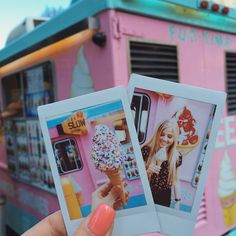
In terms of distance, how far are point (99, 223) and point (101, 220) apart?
1 cm

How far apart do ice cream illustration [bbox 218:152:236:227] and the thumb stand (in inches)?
81.6

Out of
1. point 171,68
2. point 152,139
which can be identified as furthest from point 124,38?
point 152,139

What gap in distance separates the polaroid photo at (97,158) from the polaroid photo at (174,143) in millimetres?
49

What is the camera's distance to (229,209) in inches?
117

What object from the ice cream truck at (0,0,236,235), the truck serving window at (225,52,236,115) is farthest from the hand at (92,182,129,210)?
the truck serving window at (225,52,236,115)

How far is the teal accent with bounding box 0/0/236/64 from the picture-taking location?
7.38 ft

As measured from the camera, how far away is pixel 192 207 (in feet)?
3.66

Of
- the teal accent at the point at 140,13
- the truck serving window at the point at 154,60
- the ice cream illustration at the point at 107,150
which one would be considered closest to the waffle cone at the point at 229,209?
the truck serving window at the point at 154,60

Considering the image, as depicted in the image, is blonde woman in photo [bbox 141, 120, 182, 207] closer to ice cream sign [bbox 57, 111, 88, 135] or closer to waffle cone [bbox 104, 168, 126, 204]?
waffle cone [bbox 104, 168, 126, 204]

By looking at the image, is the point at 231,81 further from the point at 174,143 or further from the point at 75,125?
the point at 75,125

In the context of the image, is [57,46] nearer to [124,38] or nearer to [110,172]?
[124,38]

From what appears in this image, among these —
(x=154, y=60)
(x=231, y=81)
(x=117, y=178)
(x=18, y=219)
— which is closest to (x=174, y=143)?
(x=117, y=178)

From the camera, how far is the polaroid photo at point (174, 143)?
110 cm

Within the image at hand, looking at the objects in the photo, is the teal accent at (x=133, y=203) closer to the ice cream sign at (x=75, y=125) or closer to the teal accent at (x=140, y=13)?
the ice cream sign at (x=75, y=125)
